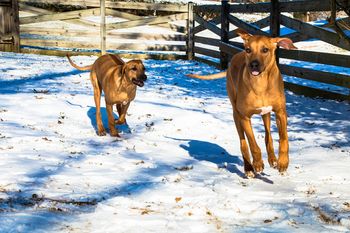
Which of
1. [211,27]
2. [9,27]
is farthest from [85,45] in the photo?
[211,27]

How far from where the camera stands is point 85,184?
4070mm

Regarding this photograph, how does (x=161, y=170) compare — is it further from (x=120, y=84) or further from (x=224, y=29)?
(x=224, y=29)

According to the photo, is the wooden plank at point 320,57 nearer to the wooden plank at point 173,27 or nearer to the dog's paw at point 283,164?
the dog's paw at point 283,164

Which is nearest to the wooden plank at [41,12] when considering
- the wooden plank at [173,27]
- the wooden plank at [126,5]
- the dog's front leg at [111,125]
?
the wooden plank at [126,5]

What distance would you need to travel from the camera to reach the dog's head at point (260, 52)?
4.09 m

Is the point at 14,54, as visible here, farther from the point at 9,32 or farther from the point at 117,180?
the point at 117,180

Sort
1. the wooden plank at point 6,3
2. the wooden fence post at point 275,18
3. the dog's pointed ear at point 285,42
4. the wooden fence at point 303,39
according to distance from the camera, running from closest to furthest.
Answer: the dog's pointed ear at point 285,42
the wooden fence at point 303,39
the wooden fence post at point 275,18
the wooden plank at point 6,3

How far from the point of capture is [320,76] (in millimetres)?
8875

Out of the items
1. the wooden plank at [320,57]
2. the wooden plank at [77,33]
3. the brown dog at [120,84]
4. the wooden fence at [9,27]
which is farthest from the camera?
the wooden plank at [77,33]

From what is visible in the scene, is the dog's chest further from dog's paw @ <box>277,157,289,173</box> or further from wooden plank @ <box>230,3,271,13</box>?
wooden plank @ <box>230,3,271,13</box>

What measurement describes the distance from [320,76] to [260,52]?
5128 mm

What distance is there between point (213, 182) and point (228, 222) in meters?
1.02

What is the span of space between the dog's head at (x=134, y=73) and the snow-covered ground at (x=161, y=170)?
763mm

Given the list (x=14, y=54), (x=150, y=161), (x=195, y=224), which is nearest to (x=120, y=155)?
(x=150, y=161)
